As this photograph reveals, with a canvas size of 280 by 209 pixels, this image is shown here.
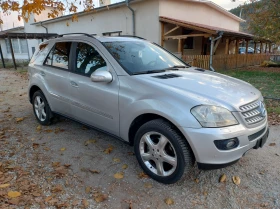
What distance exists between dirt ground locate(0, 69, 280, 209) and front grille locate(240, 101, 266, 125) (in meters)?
0.78

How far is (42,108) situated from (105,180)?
2417mm

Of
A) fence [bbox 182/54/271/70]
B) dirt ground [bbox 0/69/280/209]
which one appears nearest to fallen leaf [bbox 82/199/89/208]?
dirt ground [bbox 0/69/280/209]

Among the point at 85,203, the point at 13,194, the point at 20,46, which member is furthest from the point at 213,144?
the point at 20,46

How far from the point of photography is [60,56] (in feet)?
12.9

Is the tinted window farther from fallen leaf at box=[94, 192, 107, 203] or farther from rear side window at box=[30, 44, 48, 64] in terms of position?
fallen leaf at box=[94, 192, 107, 203]

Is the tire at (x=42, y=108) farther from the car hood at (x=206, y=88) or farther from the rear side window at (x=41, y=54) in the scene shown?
the car hood at (x=206, y=88)

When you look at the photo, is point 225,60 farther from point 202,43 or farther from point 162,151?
point 162,151

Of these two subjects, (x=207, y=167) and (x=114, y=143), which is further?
(x=114, y=143)

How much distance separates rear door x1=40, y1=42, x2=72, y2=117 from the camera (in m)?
3.70

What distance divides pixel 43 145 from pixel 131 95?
1946mm

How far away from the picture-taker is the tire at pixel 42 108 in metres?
4.32

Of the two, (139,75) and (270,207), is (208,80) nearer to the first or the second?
(139,75)

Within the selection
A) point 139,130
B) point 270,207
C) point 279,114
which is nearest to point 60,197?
point 139,130

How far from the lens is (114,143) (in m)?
3.78
